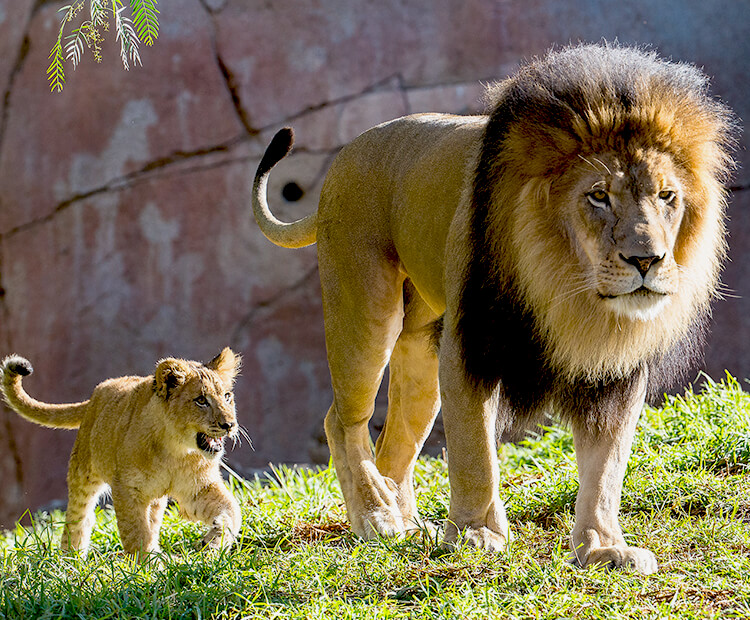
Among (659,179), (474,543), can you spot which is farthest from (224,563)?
(659,179)

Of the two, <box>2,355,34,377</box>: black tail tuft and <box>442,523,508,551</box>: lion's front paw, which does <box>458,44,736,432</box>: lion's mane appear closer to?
<box>442,523,508,551</box>: lion's front paw

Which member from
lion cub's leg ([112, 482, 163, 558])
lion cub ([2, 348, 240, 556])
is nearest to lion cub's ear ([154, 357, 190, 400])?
lion cub ([2, 348, 240, 556])

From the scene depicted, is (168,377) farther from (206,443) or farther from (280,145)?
(280,145)

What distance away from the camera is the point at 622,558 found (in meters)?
2.73

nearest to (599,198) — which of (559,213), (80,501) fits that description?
(559,213)

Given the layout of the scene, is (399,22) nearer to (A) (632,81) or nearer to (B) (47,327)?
(B) (47,327)

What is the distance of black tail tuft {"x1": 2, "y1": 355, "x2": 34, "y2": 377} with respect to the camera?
384 cm

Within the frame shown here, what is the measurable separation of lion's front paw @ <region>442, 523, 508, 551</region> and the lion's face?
713 millimetres

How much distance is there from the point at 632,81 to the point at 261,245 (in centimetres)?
484

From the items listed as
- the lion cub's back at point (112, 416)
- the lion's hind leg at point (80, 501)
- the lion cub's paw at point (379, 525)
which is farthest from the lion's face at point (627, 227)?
the lion's hind leg at point (80, 501)

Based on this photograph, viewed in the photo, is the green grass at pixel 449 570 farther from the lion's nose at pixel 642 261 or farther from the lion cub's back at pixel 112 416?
the lion's nose at pixel 642 261

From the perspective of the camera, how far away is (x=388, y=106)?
282 inches

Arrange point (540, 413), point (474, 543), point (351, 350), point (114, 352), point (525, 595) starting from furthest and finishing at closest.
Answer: point (114, 352)
point (351, 350)
point (540, 413)
point (474, 543)
point (525, 595)

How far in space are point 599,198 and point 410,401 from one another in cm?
144
